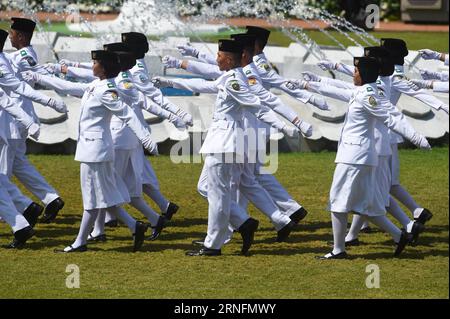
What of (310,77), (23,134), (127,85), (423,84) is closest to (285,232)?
(310,77)

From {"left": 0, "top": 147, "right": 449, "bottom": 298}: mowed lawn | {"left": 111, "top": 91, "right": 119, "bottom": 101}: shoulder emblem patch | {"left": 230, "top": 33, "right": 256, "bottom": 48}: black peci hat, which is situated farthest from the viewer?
{"left": 230, "top": 33, "right": 256, "bottom": 48}: black peci hat

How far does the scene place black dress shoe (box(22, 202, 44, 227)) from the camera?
1262cm

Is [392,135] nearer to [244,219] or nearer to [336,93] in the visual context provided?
[336,93]

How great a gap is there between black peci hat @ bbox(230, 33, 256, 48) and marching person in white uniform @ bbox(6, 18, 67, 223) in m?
1.93

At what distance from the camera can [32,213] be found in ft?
41.5

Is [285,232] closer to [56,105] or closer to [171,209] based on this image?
Result: [171,209]

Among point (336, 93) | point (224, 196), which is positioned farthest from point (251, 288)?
point (336, 93)

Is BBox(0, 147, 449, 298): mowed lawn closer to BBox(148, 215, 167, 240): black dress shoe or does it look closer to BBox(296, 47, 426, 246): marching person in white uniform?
BBox(148, 215, 167, 240): black dress shoe

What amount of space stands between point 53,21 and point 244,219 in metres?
24.0

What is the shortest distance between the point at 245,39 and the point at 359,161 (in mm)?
1631

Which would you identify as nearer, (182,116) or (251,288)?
(251,288)

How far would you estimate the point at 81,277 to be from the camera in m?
10.6

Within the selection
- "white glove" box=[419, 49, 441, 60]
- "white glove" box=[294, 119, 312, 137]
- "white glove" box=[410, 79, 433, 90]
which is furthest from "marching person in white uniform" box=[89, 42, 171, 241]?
"white glove" box=[419, 49, 441, 60]

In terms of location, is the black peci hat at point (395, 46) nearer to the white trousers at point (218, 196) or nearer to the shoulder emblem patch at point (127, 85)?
the white trousers at point (218, 196)
